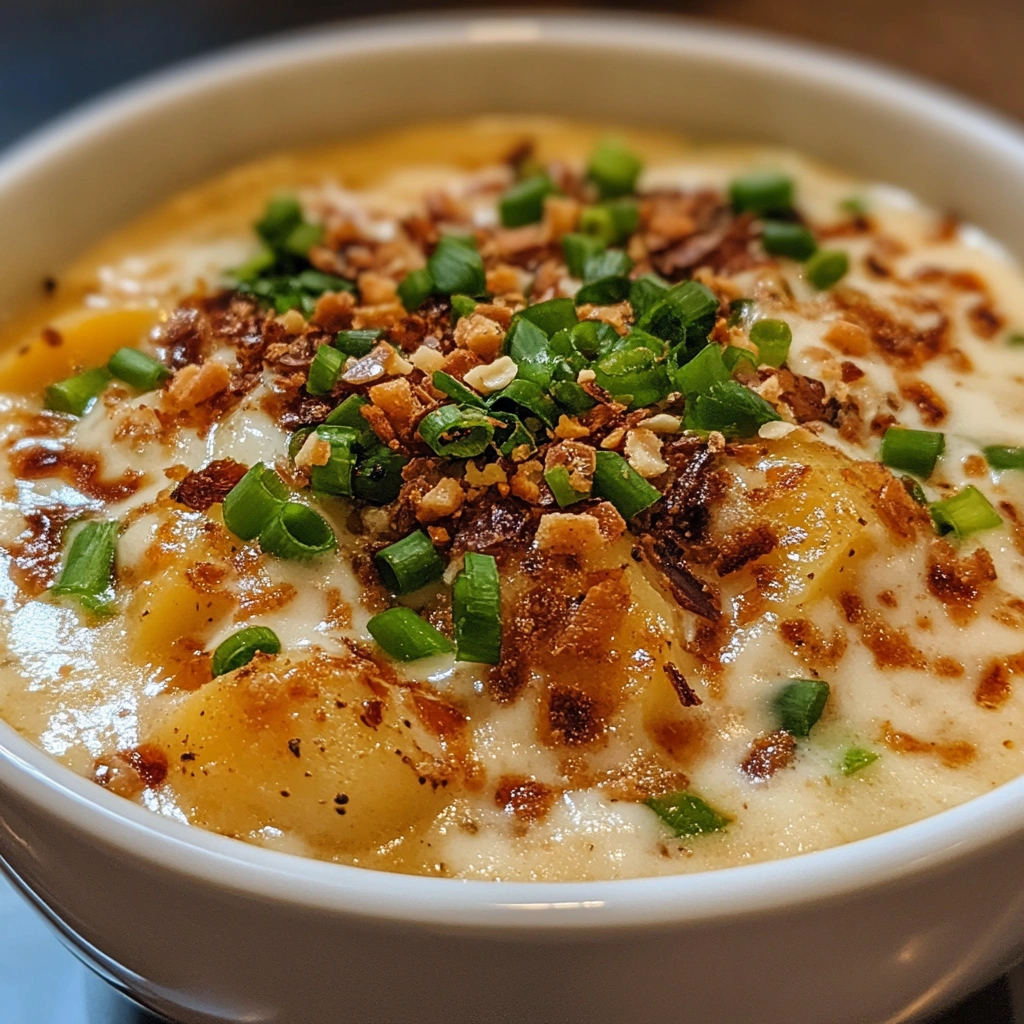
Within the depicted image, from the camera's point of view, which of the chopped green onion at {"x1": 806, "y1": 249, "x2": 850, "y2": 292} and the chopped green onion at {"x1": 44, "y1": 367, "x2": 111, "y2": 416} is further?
the chopped green onion at {"x1": 806, "y1": 249, "x2": 850, "y2": 292}

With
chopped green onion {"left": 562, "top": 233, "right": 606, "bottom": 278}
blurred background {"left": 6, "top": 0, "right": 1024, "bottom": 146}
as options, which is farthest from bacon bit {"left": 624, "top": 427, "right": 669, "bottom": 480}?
blurred background {"left": 6, "top": 0, "right": 1024, "bottom": 146}

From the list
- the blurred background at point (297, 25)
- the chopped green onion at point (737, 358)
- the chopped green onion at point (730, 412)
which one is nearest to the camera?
the chopped green onion at point (730, 412)

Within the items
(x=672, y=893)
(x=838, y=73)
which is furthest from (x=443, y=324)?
(x=838, y=73)

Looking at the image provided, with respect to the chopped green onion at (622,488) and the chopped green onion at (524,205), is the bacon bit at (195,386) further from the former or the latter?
the chopped green onion at (524,205)

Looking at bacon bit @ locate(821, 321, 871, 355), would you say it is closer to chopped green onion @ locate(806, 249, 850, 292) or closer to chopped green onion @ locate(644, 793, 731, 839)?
chopped green onion @ locate(806, 249, 850, 292)

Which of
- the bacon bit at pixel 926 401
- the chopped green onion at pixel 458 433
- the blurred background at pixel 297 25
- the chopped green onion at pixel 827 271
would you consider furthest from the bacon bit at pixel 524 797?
the blurred background at pixel 297 25

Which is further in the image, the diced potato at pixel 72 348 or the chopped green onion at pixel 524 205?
the chopped green onion at pixel 524 205
